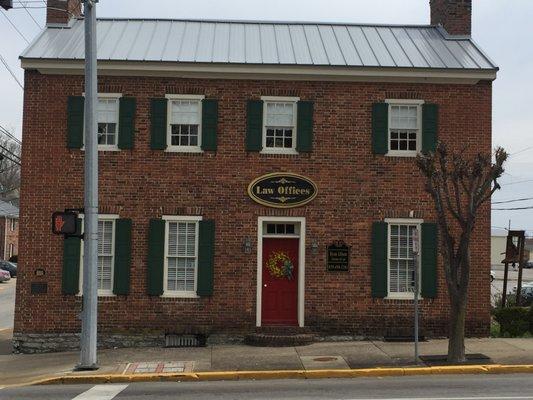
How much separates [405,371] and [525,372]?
219 centimetres

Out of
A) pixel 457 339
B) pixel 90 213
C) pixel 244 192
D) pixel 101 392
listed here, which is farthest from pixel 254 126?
pixel 101 392

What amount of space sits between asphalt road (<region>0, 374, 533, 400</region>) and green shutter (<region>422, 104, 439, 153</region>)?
237 inches

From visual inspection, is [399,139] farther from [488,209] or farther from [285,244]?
[285,244]

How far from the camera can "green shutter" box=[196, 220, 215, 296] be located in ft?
50.9

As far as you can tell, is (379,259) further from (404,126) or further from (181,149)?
(181,149)

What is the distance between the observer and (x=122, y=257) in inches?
612

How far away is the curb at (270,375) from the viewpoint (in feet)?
38.7

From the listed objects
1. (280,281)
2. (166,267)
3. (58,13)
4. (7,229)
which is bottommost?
(280,281)

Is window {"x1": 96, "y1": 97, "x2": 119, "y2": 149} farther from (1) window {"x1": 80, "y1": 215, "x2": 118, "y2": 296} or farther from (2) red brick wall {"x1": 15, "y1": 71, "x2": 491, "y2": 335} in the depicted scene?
(1) window {"x1": 80, "y1": 215, "x2": 118, "y2": 296}

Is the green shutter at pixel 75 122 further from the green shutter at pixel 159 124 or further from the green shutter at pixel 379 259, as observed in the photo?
the green shutter at pixel 379 259

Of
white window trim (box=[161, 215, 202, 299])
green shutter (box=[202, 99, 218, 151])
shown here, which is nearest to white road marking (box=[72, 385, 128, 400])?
white window trim (box=[161, 215, 202, 299])

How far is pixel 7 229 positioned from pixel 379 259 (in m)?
53.9

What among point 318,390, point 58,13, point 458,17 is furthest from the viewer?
point 58,13

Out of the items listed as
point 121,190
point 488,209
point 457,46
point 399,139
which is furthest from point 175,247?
point 457,46
